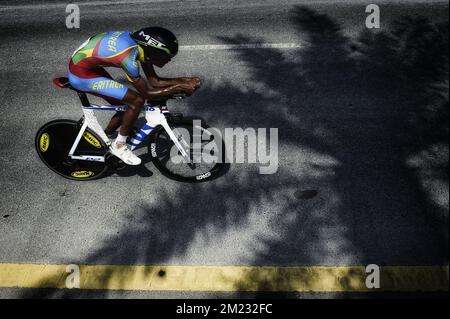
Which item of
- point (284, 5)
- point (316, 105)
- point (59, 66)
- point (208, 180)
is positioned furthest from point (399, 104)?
point (59, 66)

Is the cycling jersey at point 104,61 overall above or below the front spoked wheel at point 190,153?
above

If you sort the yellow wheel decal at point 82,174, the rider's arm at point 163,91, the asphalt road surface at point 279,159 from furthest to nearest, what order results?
the yellow wheel decal at point 82,174, the asphalt road surface at point 279,159, the rider's arm at point 163,91

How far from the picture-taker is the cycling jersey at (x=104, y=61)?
13.4 ft

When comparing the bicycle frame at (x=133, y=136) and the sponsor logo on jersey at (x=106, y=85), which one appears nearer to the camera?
the sponsor logo on jersey at (x=106, y=85)

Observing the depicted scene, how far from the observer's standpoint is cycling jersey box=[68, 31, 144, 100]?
409 cm

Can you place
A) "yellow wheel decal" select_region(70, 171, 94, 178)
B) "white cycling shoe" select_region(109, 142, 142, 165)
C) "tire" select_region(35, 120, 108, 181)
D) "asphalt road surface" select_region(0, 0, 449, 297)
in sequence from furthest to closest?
"yellow wheel decal" select_region(70, 171, 94, 178)
"tire" select_region(35, 120, 108, 181)
"white cycling shoe" select_region(109, 142, 142, 165)
"asphalt road surface" select_region(0, 0, 449, 297)

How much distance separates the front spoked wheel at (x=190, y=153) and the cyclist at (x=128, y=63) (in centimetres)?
52

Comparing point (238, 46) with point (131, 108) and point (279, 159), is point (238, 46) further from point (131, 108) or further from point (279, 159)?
point (131, 108)

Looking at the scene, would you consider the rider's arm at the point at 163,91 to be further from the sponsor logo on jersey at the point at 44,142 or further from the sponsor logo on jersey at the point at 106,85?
the sponsor logo on jersey at the point at 44,142

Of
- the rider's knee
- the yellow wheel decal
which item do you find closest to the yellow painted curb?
the yellow wheel decal

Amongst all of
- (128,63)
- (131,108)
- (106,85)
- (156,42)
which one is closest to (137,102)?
(131,108)

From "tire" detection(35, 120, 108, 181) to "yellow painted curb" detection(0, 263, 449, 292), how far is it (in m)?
1.35

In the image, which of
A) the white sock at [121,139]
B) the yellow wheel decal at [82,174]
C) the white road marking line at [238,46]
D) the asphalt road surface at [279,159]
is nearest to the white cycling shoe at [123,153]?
the white sock at [121,139]

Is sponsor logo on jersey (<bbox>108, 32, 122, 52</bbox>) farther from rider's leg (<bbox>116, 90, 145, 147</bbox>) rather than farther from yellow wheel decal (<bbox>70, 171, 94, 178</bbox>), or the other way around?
yellow wheel decal (<bbox>70, 171, 94, 178</bbox>)
